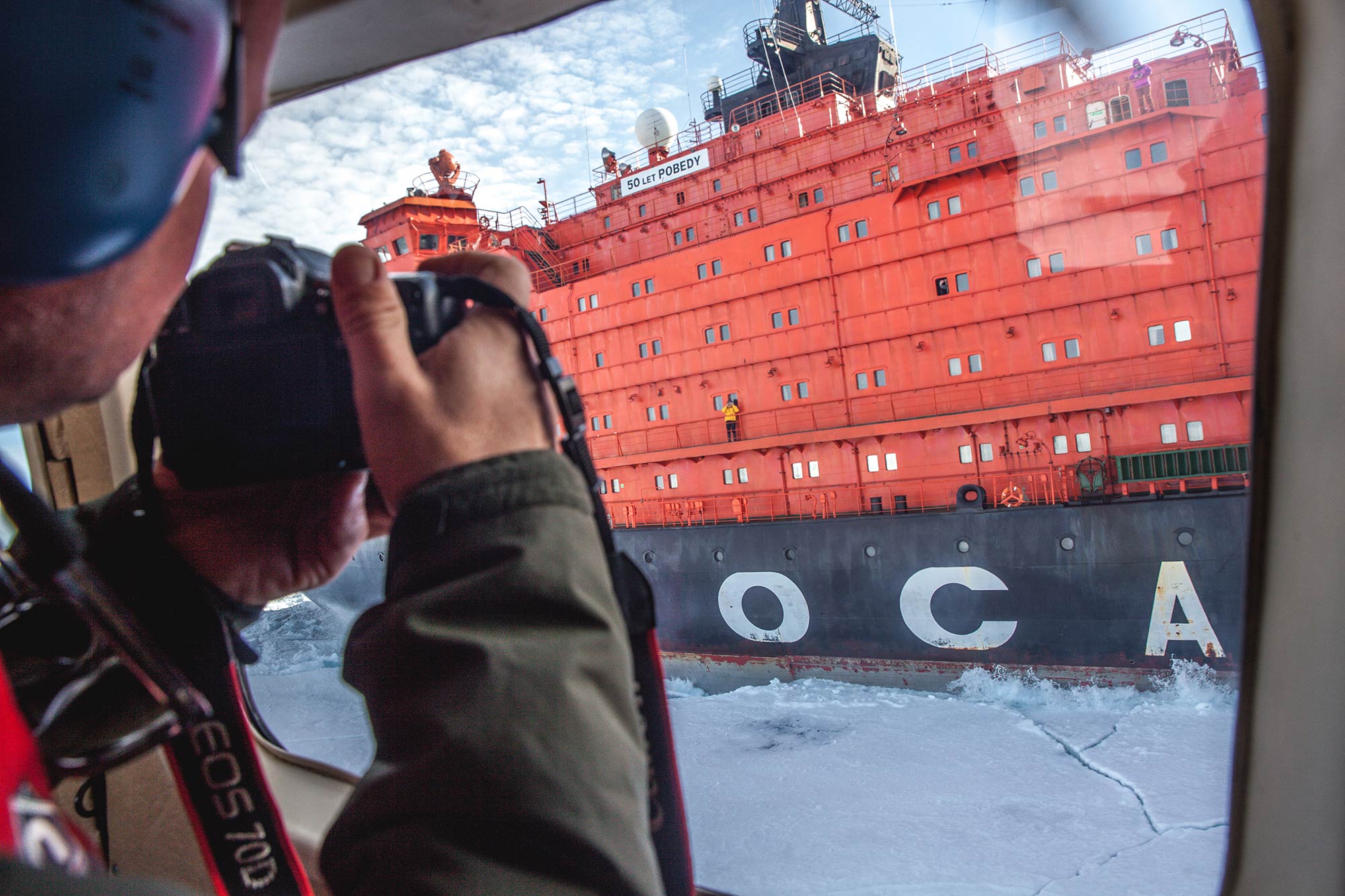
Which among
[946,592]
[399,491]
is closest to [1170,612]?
[946,592]

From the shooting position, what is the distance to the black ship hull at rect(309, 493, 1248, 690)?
5262mm

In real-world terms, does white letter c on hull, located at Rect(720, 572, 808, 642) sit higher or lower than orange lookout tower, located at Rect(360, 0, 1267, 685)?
lower

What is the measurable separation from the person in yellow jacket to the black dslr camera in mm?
6976

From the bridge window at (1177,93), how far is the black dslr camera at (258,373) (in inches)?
279

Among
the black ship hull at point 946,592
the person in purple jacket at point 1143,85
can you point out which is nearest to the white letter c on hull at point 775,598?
the black ship hull at point 946,592

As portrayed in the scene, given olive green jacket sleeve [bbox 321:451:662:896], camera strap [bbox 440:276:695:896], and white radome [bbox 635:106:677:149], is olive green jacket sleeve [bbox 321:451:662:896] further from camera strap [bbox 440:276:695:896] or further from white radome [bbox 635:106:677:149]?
white radome [bbox 635:106:677:149]

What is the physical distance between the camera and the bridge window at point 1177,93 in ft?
18.9

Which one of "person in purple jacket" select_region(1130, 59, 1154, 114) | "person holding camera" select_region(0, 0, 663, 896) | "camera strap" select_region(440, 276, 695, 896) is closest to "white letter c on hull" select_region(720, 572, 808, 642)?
"person in purple jacket" select_region(1130, 59, 1154, 114)

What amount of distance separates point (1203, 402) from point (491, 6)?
639cm

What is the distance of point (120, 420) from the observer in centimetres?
155

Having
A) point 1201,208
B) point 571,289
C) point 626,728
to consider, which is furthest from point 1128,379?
point 626,728

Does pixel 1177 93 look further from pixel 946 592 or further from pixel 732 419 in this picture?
pixel 732 419

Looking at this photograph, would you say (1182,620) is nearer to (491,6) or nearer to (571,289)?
(491,6)

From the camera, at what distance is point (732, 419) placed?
24.7ft
